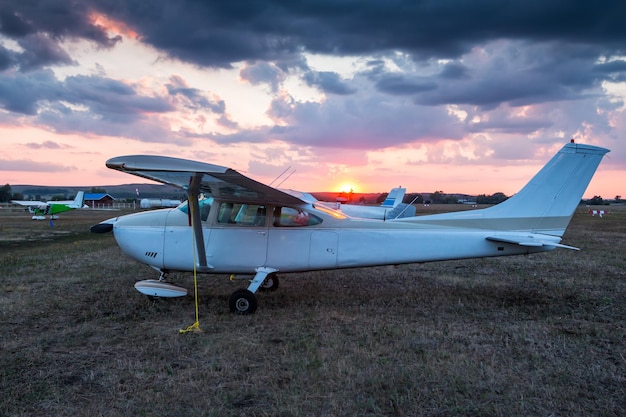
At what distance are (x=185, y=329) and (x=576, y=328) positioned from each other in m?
5.38

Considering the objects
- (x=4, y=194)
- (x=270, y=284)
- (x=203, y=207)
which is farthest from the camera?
(x=4, y=194)

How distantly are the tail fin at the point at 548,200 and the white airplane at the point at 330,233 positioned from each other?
0.05 feet

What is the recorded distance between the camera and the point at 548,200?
725 cm

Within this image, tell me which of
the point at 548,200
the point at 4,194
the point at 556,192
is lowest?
the point at 4,194

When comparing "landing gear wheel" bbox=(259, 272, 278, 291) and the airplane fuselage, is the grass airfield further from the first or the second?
the airplane fuselage

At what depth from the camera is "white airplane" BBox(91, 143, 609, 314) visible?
713 cm

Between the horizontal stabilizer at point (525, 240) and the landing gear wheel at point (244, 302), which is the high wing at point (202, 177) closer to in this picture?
the landing gear wheel at point (244, 302)

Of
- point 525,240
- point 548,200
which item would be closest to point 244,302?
point 525,240

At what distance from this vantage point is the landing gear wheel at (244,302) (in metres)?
6.81

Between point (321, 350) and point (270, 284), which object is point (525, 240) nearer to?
point (321, 350)

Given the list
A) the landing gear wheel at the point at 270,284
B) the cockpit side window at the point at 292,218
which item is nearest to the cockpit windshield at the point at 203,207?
the cockpit side window at the point at 292,218

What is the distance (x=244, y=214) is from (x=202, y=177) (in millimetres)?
1507

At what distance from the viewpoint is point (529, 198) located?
24.1 ft

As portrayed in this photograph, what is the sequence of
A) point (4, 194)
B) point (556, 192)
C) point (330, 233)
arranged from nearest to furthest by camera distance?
1. point (556, 192)
2. point (330, 233)
3. point (4, 194)
